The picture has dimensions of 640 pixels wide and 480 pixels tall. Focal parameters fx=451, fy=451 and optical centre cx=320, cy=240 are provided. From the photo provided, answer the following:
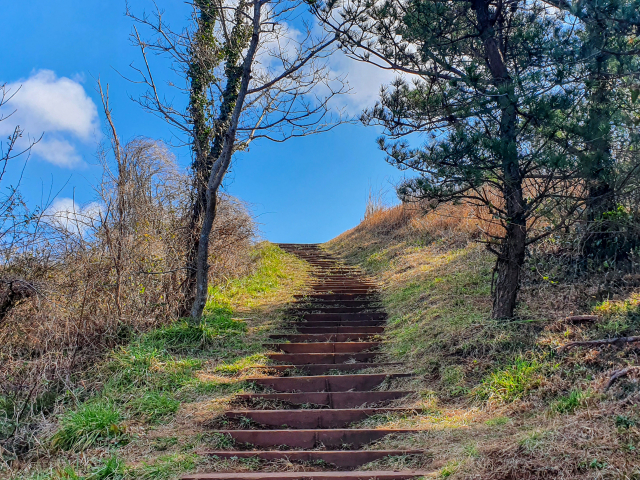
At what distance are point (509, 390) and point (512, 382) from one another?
0.10 m

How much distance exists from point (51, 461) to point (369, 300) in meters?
6.77

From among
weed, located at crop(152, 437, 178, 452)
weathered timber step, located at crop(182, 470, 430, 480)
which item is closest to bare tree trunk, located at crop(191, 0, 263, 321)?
weed, located at crop(152, 437, 178, 452)

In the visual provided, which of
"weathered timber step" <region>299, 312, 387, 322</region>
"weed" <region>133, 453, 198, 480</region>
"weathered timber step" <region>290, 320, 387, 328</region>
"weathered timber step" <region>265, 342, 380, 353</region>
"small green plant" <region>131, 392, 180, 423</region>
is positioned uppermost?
"weathered timber step" <region>299, 312, 387, 322</region>

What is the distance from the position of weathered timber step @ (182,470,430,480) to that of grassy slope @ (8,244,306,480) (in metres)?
0.30

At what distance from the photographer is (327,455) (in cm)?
421

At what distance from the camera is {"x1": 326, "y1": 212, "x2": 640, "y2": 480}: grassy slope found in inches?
134

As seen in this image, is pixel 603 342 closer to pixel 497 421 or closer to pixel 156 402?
pixel 497 421

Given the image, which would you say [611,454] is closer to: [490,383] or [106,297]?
[490,383]

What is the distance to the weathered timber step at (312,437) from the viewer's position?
14.9 feet

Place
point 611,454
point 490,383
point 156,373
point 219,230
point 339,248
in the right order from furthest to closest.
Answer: point 339,248
point 219,230
point 156,373
point 490,383
point 611,454

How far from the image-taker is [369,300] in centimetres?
983

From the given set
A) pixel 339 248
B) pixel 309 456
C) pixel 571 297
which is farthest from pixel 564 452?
pixel 339 248

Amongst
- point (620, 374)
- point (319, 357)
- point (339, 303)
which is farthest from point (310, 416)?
point (339, 303)

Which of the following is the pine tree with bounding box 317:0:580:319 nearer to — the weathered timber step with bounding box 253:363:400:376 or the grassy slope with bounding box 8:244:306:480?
the weathered timber step with bounding box 253:363:400:376
